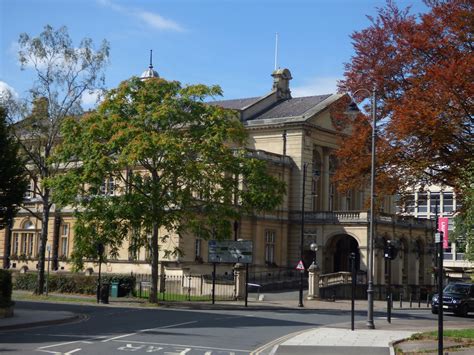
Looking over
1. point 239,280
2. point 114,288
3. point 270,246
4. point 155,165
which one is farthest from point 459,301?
point 270,246

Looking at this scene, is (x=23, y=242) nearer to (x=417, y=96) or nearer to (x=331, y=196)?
(x=331, y=196)

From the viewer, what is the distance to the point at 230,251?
44156mm

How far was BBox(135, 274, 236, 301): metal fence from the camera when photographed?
47497mm

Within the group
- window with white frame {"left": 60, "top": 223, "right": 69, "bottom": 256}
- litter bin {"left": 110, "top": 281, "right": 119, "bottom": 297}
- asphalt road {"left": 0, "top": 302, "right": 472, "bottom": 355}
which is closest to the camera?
asphalt road {"left": 0, "top": 302, "right": 472, "bottom": 355}

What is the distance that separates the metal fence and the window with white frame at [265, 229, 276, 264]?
41.2 feet

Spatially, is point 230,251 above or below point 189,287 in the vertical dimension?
above

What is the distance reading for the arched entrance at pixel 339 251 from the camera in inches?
2608

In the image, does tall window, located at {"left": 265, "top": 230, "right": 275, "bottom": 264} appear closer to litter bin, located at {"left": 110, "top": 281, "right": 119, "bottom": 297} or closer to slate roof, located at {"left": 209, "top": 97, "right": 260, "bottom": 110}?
slate roof, located at {"left": 209, "top": 97, "right": 260, "bottom": 110}

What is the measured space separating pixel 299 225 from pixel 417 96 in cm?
3973

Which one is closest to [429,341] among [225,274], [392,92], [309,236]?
[392,92]

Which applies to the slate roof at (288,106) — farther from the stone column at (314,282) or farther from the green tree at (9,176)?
the green tree at (9,176)

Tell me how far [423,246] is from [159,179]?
38328 mm

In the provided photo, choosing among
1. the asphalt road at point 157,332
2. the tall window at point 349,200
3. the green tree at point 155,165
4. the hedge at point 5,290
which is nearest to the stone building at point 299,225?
the tall window at point 349,200

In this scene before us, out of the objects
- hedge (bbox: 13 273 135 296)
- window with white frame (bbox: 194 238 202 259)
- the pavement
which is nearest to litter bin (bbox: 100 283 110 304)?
hedge (bbox: 13 273 135 296)
